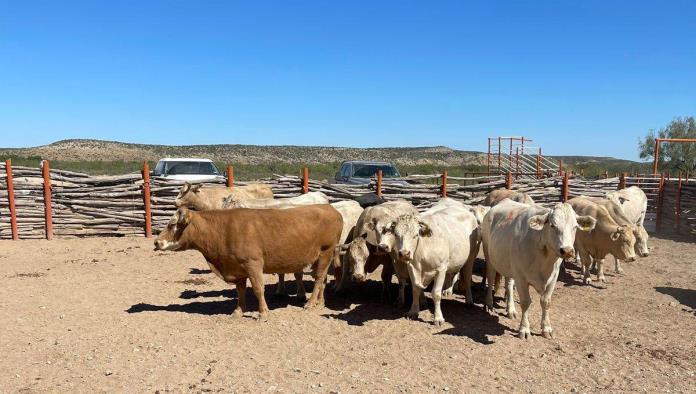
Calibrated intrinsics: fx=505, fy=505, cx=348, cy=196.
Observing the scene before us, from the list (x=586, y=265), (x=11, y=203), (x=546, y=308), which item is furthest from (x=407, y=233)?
(x=11, y=203)

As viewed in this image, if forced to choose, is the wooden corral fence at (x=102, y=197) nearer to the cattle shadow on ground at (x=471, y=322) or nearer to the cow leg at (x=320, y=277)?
the cow leg at (x=320, y=277)

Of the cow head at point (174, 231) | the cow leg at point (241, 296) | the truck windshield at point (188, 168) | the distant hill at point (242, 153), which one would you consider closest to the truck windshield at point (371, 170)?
the truck windshield at point (188, 168)

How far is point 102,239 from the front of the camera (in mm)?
12195

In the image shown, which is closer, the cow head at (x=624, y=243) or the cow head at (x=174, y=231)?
the cow head at (x=174, y=231)

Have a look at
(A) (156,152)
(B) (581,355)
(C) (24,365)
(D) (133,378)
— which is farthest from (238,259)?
(A) (156,152)

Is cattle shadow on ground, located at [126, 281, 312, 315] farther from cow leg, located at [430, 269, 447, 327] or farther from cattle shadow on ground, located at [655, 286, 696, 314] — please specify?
cattle shadow on ground, located at [655, 286, 696, 314]

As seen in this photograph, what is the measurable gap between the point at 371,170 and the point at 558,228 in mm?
10543

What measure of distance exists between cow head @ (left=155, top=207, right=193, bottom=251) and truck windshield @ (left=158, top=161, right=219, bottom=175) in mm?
8831

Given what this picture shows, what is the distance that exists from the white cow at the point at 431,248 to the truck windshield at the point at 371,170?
8.35m

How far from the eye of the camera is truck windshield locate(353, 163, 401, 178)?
15.4 metres

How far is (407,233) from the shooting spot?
6.02 m

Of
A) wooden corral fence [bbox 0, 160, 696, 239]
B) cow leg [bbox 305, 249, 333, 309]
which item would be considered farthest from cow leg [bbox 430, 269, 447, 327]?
wooden corral fence [bbox 0, 160, 696, 239]

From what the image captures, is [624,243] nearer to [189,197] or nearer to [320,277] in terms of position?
[320,277]

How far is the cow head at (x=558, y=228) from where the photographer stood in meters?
5.26
